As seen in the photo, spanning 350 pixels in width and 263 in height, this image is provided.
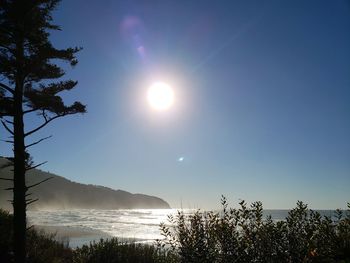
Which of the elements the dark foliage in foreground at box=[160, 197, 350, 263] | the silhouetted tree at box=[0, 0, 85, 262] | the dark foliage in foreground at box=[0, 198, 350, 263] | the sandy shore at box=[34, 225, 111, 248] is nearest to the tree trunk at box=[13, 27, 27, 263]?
the silhouetted tree at box=[0, 0, 85, 262]

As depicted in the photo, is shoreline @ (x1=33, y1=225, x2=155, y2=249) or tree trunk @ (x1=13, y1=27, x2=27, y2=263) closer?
tree trunk @ (x1=13, y1=27, x2=27, y2=263)

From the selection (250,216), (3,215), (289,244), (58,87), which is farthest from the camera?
(3,215)

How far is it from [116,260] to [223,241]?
19.7 ft

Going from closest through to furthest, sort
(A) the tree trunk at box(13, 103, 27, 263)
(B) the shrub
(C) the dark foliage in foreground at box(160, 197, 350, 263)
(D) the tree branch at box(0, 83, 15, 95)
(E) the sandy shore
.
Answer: (C) the dark foliage in foreground at box(160, 197, 350, 263) → (A) the tree trunk at box(13, 103, 27, 263) → (B) the shrub → (D) the tree branch at box(0, 83, 15, 95) → (E) the sandy shore

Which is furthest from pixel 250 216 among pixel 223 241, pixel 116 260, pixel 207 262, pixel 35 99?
pixel 35 99

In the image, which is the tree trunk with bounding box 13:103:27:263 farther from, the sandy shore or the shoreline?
the sandy shore

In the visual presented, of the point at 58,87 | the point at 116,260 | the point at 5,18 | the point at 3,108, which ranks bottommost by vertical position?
the point at 116,260

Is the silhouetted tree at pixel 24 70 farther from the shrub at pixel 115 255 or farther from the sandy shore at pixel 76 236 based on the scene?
the sandy shore at pixel 76 236

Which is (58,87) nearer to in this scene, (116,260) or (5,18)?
(5,18)

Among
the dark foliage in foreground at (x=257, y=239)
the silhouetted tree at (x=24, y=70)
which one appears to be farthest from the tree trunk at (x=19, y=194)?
the dark foliage in foreground at (x=257, y=239)

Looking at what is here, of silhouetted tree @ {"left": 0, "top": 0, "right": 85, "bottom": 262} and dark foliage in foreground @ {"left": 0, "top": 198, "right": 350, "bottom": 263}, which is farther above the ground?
silhouetted tree @ {"left": 0, "top": 0, "right": 85, "bottom": 262}

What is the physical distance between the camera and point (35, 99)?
13.9 meters

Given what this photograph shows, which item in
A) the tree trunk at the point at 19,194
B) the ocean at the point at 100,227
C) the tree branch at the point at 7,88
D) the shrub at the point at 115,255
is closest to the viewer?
the tree trunk at the point at 19,194

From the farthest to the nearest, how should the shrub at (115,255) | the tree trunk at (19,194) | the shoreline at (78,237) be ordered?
the shoreline at (78,237)
the shrub at (115,255)
the tree trunk at (19,194)
